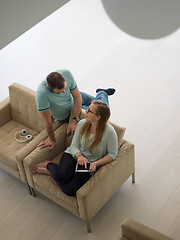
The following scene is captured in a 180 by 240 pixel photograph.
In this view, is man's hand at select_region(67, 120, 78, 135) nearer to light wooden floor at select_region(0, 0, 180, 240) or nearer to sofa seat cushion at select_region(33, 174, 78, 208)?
sofa seat cushion at select_region(33, 174, 78, 208)

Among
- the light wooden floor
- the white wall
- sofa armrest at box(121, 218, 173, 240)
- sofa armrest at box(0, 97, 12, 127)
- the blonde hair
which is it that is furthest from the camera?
sofa armrest at box(0, 97, 12, 127)

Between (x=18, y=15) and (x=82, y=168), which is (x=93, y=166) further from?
(x=18, y=15)

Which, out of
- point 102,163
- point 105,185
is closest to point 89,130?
point 102,163

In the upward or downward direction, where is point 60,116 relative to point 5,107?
upward

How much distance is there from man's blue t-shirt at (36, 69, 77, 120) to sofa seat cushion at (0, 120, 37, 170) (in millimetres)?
599

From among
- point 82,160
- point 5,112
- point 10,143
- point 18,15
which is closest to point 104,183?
point 82,160

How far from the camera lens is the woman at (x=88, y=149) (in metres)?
2.89

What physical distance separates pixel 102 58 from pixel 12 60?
5.00 ft

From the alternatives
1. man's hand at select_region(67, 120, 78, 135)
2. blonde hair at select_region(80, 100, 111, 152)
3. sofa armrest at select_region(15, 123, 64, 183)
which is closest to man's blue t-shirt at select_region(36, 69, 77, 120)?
man's hand at select_region(67, 120, 78, 135)

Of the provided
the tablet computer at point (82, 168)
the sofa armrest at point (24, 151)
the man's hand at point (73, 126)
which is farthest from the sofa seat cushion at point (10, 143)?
the tablet computer at point (82, 168)

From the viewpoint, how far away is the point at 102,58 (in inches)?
211

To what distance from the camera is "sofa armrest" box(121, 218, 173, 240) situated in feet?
8.04

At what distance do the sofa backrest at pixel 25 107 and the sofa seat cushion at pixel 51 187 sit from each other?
2.14 ft

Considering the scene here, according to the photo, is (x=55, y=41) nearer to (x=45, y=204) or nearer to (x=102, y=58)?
(x=102, y=58)
